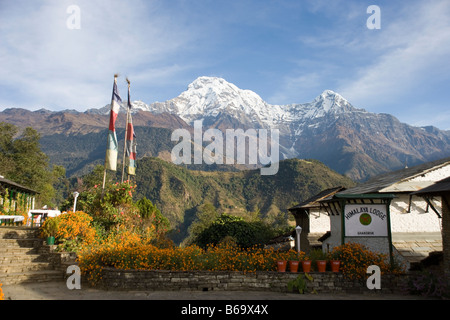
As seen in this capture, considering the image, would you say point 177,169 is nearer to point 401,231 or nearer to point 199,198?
point 199,198

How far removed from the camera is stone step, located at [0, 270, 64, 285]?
10.7 meters

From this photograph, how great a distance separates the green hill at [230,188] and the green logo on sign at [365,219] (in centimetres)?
9365

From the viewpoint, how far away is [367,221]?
38.6ft

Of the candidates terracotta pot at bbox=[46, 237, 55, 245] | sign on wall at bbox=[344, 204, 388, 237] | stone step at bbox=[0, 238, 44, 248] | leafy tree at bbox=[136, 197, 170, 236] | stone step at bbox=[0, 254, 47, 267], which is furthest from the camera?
leafy tree at bbox=[136, 197, 170, 236]

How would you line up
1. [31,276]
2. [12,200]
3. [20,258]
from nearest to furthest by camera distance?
1. [31,276]
2. [20,258]
3. [12,200]

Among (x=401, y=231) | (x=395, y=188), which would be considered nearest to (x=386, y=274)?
(x=401, y=231)

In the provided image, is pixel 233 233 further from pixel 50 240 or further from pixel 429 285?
pixel 429 285

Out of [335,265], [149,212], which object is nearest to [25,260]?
[149,212]

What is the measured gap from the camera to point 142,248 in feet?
37.3

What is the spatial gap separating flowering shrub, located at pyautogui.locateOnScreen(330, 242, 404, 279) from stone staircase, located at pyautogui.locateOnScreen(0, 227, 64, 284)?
9.33 meters

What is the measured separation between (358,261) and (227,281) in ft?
13.3

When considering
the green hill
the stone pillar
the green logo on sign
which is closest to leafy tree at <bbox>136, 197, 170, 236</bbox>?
the green logo on sign

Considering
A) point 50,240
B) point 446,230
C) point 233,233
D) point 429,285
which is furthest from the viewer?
point 233,233

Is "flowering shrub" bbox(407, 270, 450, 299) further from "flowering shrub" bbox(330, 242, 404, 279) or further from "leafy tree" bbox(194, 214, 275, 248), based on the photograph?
"leafy tree" bbox(194, 214, 275, 248)
